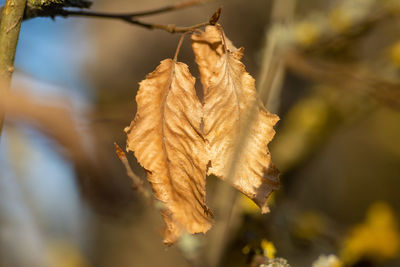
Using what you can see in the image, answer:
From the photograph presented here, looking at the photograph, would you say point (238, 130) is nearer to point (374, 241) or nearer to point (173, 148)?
point (173, 148)

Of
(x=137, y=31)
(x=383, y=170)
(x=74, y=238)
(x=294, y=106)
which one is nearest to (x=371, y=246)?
(x=294, y=106)

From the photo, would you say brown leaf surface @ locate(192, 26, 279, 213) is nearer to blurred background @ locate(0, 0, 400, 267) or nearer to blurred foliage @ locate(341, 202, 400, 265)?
blurred background @ locate(0, 0, 400, 267)

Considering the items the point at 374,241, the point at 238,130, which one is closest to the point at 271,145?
the point at 374,241

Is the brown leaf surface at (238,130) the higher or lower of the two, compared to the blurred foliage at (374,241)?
higher

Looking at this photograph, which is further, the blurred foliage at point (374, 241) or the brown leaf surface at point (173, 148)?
the blurred foliage at point (374, 241)

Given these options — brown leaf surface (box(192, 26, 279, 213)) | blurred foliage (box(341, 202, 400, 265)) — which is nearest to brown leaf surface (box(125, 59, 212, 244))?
brown leaf surface (box(192, 26, 279, 213))

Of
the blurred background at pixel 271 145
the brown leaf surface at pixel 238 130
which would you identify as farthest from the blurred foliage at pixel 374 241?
the brown leaf surface at pixel 238 130

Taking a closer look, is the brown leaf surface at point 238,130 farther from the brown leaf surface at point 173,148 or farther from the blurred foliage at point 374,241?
the blurred foliage at point 374,241

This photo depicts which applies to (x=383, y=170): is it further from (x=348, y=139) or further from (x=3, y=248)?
(x=3, y=248)
